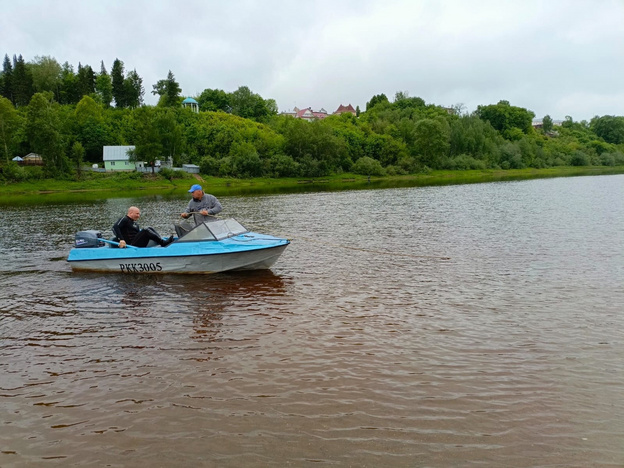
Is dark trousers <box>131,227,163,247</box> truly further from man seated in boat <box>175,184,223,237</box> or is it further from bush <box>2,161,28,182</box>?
bush <box>2,161,28,182</box>

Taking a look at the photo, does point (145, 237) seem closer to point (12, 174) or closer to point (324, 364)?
point (324, 364)

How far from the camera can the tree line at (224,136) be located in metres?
97.9

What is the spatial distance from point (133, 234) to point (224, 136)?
368 feet

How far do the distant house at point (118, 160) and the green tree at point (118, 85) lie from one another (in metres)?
A: 57.7

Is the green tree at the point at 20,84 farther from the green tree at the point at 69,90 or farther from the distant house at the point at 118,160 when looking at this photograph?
the distant house at the point at 118,160

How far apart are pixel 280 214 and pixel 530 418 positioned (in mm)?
34531

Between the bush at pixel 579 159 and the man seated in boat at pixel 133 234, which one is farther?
the bush at pixel 579 159

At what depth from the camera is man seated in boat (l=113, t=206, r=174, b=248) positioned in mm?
19203

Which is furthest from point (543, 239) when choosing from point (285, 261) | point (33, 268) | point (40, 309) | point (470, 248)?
point (33, 268)

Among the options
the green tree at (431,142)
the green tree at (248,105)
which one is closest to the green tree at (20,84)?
the green tree at (248,105)

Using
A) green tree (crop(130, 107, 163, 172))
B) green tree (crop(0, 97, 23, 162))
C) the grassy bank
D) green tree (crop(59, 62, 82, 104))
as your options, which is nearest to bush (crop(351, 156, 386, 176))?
the grassy bank

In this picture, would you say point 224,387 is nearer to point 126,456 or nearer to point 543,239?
point 126,456

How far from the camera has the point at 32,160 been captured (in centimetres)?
10069

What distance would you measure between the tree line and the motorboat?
78.7 meters
